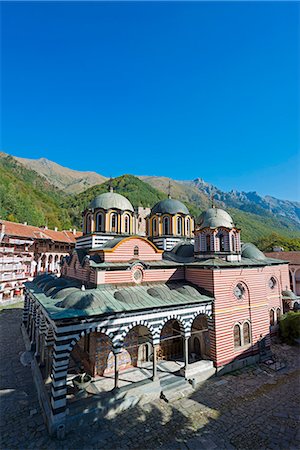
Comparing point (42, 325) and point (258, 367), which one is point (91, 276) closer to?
point (42, 325)

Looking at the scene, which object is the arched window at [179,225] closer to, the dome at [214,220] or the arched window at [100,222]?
the dome at [214,220]

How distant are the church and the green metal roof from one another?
5 cm

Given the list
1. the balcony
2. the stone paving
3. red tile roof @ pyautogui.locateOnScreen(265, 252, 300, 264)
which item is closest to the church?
the stone paving

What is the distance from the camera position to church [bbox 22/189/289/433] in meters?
9.62

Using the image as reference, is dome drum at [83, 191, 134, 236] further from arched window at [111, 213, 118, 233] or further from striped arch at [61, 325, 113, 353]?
striped arch at [61, 325, 113, 353]

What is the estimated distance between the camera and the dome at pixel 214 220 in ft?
48.5

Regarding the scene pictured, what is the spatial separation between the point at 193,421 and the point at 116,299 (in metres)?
5.43

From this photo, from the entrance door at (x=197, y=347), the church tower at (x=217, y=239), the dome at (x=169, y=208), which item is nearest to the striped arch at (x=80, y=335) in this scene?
the entrance door at (x=197, y=347)

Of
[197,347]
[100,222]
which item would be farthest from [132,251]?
[197,347]

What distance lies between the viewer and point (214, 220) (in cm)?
1493

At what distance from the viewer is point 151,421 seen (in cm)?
881

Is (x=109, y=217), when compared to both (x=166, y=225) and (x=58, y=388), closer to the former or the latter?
(x=166, y=225)

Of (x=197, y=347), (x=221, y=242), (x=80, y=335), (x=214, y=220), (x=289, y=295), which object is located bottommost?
(x=197, y=347)

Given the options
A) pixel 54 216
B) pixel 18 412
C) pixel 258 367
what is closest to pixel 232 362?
pixel 258 367
